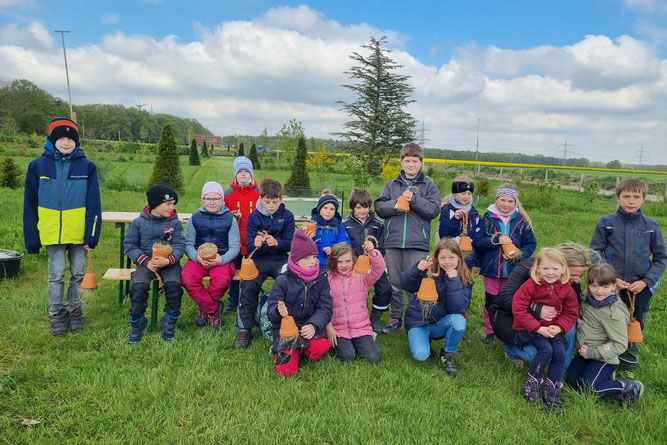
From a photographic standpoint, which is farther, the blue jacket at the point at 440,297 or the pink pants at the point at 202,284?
the pink pants at the point at 202,284

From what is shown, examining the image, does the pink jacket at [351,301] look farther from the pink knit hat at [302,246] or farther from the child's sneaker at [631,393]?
the child's sneaker at [631,393]

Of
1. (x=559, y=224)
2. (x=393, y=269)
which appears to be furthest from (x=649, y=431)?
(x=559, y=224)

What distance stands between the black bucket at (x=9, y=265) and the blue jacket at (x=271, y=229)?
3700 millimetres

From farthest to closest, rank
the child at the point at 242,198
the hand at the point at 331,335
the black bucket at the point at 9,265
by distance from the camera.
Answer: the black bucket at the point at 9,265 < the child at the point at 242,198 < the hand at the point at 331,335

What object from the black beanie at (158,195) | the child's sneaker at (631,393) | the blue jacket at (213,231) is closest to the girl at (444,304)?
the child's sneaker at (631,393)

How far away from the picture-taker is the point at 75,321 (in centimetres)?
431

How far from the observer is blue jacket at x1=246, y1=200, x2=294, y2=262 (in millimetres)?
4527

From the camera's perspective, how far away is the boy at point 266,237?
4289mm

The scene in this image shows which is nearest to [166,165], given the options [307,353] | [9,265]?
[9,265]

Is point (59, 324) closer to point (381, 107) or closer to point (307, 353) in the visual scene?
point (307, 353)

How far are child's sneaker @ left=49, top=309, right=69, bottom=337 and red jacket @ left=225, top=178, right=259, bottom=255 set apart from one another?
195cm

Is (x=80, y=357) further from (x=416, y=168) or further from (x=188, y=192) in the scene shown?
(x=188, y=192)

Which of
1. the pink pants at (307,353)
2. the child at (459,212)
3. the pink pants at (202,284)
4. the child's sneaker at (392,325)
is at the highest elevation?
the child at (459,212)

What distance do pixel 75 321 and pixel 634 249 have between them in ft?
18.4
